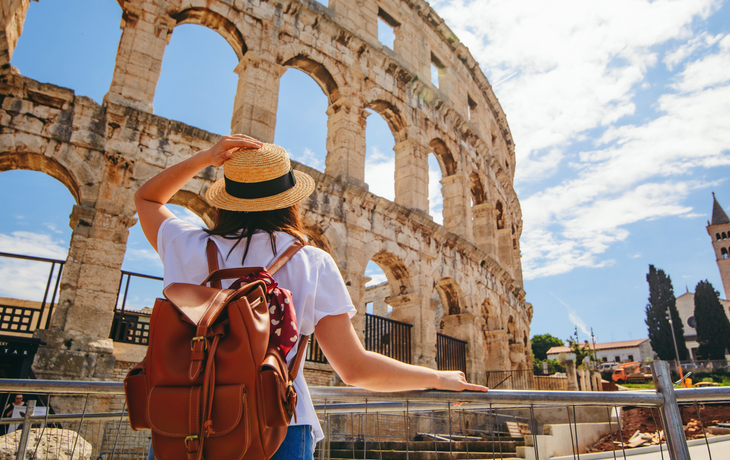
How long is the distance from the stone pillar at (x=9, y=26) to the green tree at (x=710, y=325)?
170ft

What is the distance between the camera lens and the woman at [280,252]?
4.55ft

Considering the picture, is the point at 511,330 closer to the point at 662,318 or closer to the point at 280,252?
the point at 280,252

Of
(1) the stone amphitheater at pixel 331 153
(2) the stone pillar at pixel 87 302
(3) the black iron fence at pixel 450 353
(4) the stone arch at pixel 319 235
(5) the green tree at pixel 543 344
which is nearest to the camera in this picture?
(2) the stone pillar at pixel 87 302

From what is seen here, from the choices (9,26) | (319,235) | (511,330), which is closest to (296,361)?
(319,235)

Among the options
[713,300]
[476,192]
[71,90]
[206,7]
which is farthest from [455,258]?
[713,300]

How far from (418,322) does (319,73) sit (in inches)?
259

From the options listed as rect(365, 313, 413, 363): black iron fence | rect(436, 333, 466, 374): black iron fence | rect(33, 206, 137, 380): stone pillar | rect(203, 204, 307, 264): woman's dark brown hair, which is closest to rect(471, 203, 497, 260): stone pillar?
rect(436, 333, 466, 374): black iron fence

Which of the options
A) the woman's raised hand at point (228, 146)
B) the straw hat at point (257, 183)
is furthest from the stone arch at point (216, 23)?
the straw hat at point (257, 183)

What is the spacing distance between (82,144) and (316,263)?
8062mm

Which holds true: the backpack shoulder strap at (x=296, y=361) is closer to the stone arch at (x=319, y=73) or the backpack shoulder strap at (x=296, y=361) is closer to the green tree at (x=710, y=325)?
the stone arch at (x=319, y=73)

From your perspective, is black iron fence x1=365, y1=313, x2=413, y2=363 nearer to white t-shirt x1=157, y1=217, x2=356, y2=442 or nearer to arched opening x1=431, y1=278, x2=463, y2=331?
arched opening x1=431, y1=278, x2=463, y2=331

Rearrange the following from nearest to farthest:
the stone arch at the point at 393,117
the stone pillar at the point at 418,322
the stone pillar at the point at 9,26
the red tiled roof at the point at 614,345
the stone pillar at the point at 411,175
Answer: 1. the stone pillar at the point at 9,26
2. the stone pillar at the point at 418,322
3. the stone pillar at the point at 411,175
4. the stone arch at the point at 393,117
5. the red tiled roof at the point at 614,345

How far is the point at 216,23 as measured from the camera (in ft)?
33.3

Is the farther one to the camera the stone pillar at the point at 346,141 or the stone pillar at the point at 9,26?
the stone pillar at the point at 346,141
